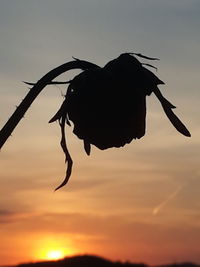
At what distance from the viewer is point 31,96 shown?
4.81 metres

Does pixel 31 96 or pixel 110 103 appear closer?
pixel 31 96

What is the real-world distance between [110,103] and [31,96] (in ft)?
2.54

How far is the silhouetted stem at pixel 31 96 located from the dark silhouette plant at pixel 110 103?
0.13 ft

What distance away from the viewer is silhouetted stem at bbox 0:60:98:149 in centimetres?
461

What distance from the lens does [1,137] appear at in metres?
4.56

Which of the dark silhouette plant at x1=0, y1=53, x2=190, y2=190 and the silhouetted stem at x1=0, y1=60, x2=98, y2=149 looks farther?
the dark silhouette plant at x1=0, y1=53, x2=190, y2=190

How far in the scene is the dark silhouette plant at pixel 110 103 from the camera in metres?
5.23

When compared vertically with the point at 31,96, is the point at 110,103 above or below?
above

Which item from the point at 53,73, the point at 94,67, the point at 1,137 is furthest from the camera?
the point at 94,67

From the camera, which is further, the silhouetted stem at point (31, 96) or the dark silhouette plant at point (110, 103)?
the dark silhouette plant at point (110, 103)

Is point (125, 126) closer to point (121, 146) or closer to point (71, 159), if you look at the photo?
point (121, 146)

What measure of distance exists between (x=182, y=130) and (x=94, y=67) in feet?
2.73

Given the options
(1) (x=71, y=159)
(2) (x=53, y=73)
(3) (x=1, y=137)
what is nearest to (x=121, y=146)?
(1) (x=71, y=159)

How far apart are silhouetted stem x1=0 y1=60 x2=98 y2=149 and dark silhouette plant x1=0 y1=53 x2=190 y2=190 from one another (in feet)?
0.13
